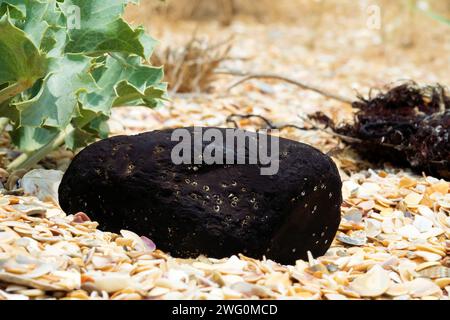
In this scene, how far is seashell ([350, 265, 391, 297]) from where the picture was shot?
1963mm

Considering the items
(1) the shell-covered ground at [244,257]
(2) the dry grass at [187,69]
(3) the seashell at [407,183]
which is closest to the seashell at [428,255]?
(1) the shell-covered ground at [244,257]

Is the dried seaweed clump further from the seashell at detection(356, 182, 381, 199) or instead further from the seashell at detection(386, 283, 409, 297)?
the seashell at detection(386, 283, 409, 297)

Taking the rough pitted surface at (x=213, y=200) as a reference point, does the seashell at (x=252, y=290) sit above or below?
below

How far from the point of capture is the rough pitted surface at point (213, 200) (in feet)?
7.06

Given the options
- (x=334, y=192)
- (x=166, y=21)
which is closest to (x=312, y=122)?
(x=334, y=192)

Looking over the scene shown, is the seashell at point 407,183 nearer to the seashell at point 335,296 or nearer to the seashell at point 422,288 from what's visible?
the seashell at point 422,288

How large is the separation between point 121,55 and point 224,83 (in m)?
2.06

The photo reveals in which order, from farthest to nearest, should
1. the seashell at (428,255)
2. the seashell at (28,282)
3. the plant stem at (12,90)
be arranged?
the plant stem at (12,90) < the seashell at (428,255) < the seashell at (28,282)

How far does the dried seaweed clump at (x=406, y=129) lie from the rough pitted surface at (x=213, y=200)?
3.21 feet

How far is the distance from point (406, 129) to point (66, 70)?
1.58 m

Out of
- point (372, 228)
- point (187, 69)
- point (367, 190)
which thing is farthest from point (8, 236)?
point (187, 69)

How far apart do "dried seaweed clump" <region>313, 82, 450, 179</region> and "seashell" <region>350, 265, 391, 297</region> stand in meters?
1.20

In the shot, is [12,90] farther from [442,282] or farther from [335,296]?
[442,282]

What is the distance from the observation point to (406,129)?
10.9 ft
